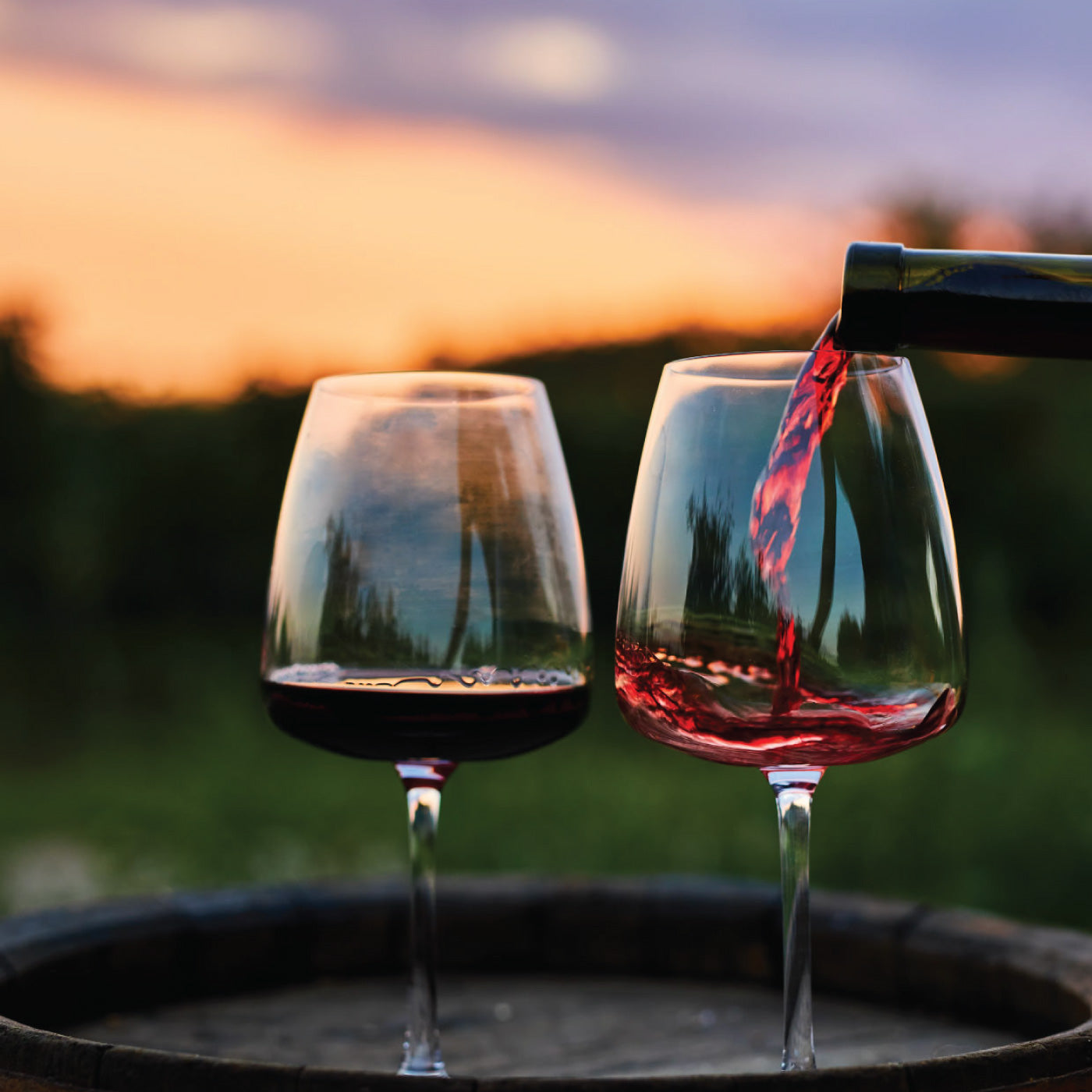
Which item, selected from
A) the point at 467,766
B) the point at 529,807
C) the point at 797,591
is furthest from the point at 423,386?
the point at 467,766

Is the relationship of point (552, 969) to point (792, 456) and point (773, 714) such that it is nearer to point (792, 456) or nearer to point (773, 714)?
point (773, 714)

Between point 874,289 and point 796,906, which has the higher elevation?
point 874,289

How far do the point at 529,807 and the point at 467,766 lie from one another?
1532 millimetres

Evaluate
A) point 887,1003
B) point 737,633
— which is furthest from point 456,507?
point 887,1003

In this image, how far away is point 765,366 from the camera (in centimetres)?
106

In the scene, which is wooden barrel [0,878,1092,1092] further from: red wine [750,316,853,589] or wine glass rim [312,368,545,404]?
wine glass rim [312,368,545,404]

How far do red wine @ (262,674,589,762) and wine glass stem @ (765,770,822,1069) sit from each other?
220mm

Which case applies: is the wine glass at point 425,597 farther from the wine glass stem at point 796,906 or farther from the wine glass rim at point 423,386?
the wine glass stem at point 796,906

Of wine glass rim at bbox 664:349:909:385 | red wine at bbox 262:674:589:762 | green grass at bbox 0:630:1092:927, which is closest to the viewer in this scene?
wine glass rim at bbox 664:349:909:385

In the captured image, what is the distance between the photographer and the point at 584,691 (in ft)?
4.01

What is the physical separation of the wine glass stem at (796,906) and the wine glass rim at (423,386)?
434 mm

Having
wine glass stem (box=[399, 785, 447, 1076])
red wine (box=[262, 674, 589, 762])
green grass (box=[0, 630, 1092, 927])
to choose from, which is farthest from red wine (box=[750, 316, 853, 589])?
green grass (box=[0, 630, 1092, 927])

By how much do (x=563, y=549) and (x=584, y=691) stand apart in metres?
0.13

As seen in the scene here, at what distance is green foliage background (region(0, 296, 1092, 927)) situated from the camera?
468 centimetres
